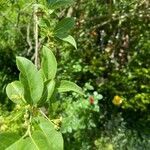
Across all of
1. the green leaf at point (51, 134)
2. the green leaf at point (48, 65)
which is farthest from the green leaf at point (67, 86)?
the green leaf at point (51, 134)

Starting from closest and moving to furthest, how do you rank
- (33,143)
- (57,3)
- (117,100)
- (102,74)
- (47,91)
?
(33,143)
(47,91)
(57,3)
(117,100)
(102,74)

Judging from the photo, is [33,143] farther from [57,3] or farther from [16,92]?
[57,3]

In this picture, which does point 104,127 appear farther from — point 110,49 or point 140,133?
point 110,49

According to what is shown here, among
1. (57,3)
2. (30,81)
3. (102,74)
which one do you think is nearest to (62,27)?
(57,3)

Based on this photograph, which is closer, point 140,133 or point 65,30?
point 65,30

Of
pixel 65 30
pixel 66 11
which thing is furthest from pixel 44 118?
pixel 66 11
